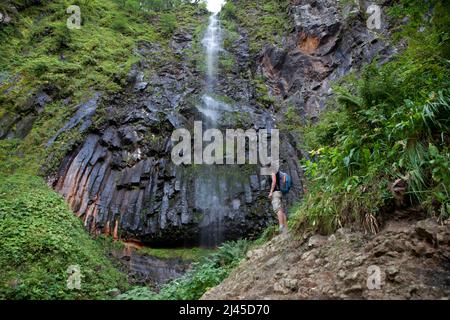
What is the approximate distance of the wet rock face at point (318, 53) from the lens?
52.4 ft

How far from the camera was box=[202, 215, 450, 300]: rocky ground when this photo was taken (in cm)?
317

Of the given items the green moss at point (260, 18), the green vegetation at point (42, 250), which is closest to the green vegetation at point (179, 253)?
the green vegetation at point (42, 250)

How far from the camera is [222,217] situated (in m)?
11.8

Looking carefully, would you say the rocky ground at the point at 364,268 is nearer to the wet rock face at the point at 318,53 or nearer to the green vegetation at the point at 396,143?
the green vegetation at the point at 396,143

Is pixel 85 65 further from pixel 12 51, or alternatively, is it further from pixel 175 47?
pixel 175 47

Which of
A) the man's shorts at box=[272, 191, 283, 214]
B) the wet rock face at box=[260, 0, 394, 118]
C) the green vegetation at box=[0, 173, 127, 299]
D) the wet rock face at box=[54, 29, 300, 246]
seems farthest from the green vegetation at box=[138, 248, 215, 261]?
the wet rock face at box=[260, 0, 394, 118]

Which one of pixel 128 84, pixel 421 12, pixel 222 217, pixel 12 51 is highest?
pixel 12 51

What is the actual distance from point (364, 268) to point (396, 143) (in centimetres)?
172

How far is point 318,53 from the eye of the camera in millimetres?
17719

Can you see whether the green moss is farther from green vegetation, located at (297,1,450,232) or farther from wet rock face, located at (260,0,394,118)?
green vegetation, located at (297,1,450,232)

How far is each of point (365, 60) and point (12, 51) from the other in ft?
49.7

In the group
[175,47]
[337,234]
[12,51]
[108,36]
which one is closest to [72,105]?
[12,51]

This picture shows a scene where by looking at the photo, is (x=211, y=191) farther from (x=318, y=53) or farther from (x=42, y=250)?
(x=318, y=53)

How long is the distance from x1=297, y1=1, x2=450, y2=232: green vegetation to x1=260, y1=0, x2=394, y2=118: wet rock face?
10.3 metres
